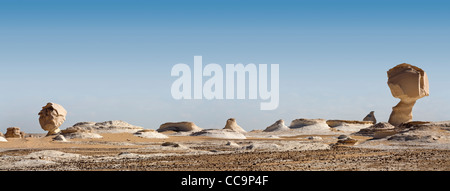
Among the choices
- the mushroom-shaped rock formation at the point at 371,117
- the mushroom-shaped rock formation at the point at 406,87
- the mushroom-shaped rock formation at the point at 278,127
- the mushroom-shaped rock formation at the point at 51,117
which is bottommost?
the mushroom-shaped rock formation at the point at 278,127

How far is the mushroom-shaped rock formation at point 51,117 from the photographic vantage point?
4759 centimetres

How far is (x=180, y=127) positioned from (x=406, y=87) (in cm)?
3179

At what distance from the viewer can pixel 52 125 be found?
47812 millimetres

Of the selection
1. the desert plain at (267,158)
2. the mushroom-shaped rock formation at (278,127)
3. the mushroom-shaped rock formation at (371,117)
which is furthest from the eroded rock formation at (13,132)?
the mushroom-shaped rock formation at (371,117)

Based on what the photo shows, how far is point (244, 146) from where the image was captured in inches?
1144

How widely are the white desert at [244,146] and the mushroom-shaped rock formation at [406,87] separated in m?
0.12

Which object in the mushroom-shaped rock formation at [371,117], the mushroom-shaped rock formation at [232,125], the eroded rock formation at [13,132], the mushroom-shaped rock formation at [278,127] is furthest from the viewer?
the mushroom-shaped rock formation at [371,117]

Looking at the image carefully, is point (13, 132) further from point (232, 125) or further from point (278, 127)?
point (278, 127)

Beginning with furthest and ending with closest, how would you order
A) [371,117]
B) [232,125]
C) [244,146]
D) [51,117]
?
[371,117] → [232,125] → [51,117] → [244,146]

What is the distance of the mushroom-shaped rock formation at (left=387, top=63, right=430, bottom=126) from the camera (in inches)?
2357

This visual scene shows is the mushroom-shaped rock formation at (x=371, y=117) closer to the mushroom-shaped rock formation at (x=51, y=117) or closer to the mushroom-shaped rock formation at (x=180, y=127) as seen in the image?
the mushroom-shaped rock formation at (x=180, y=127)

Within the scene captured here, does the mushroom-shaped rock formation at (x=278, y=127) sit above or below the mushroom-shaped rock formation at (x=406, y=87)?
below

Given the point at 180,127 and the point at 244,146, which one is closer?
the point at 244,146

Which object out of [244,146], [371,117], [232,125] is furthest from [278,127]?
[244,146]
